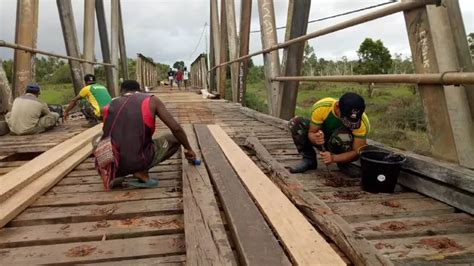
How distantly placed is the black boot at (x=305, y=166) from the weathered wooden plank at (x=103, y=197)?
0.94 meters

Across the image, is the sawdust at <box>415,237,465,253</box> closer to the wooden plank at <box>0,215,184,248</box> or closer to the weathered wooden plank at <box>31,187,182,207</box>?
the wooden plank at <box>0,215,184,248</box>

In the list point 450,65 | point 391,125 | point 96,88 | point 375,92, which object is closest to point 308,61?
point 375,92

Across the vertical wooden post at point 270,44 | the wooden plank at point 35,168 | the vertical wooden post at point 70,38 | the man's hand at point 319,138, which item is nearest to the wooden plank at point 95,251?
the wooden plank at point 35,168

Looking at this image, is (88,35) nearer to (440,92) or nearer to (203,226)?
(203,226)

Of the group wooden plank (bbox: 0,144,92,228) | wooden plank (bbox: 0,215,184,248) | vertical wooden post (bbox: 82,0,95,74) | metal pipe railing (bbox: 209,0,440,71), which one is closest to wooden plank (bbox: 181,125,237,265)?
wooden plank (bbox: 0,215,184,248)

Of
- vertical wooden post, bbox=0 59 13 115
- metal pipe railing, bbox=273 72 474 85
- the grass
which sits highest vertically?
Result: vertical wooden post, bbox=0 59 13 115

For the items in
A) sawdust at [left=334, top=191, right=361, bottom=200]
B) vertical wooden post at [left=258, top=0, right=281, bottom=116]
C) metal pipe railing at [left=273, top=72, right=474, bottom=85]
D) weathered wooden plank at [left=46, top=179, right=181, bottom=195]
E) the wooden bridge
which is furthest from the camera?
vertical wooden post at [left=258, top=0, right=281, bottom=116]

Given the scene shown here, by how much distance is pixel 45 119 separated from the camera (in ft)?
18.3

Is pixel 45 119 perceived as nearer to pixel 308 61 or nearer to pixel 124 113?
pixel 124 113

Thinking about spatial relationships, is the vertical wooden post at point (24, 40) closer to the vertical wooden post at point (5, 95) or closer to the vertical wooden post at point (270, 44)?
the vertical wooden post at point (5, 95)

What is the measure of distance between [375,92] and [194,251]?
28.7 metres

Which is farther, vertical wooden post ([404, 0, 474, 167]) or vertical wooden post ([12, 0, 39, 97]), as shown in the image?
vertical wooden post ([12, 0, 39, 97])

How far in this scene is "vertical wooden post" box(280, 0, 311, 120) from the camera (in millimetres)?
5121

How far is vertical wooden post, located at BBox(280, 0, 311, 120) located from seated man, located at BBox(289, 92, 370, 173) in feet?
6.51
